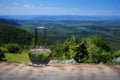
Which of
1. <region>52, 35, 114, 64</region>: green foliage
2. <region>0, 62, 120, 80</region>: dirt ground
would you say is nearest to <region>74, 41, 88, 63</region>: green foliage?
<region>52, 35, 114, 64</region>: green foliage

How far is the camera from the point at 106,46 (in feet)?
17.0

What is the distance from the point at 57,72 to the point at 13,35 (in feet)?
15.2

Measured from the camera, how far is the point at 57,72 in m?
1.65

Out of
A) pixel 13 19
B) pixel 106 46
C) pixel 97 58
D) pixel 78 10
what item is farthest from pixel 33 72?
pixel 78 10

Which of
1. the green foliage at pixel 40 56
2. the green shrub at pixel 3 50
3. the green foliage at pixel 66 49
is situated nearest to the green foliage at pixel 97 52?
the green foliage at pixel 66 49

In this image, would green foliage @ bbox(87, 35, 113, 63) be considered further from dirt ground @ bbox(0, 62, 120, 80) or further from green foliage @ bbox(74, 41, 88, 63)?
dirt ground @ bbox(0, 62, 120, 80)

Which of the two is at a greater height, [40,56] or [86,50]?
[40,56]

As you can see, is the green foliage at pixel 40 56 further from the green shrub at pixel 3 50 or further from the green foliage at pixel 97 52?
the green shrub at pixel 3 50

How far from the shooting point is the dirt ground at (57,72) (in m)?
1.49

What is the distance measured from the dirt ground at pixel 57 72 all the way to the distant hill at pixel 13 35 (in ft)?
13.0

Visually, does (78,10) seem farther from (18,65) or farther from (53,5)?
(18,65)

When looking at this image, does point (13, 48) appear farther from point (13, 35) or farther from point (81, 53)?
point (81, 53)

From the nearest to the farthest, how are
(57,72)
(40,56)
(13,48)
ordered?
(57,72) < (40,56) < (13,48)

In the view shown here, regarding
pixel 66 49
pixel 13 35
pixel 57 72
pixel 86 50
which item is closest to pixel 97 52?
pixel 86 50
